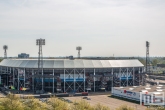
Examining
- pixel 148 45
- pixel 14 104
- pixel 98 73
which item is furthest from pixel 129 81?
pixel 14 104

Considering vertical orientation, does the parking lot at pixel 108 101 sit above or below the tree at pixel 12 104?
below

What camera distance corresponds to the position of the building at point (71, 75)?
104m

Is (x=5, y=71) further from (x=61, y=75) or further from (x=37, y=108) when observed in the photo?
(x=37, y=108)

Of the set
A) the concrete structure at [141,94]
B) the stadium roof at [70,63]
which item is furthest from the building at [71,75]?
the concrete structure at [141,94]

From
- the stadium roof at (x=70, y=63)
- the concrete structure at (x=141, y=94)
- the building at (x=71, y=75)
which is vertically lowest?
the concrete structure at (x=141, y=94)

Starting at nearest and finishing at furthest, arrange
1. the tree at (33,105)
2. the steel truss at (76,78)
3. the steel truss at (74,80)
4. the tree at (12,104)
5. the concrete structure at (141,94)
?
the tree at (12,104) → the tree at (33,105) → the concrete structure at (141,94) → the steel truss at (76,78) → the steel truss at (74,80)

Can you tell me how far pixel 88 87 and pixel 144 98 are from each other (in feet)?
103

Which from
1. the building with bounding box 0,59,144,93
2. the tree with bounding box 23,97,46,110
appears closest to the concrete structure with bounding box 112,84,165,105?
the building with bounding box 0,59,144,93

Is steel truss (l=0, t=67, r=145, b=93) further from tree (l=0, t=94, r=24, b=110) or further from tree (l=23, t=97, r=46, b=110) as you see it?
tree (l=0, t=94, r=24, b=110)

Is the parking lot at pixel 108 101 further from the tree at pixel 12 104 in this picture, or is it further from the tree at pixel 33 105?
the tree at pixel 12 104

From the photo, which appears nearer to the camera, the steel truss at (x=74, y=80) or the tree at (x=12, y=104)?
the tree at (x=12, y=104)

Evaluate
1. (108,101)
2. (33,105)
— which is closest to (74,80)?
(108,101)

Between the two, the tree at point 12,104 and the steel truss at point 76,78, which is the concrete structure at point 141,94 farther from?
the tree at point 12,104

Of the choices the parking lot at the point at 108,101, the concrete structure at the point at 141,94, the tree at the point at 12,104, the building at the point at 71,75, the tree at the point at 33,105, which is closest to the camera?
the tree at the point at 12,104
